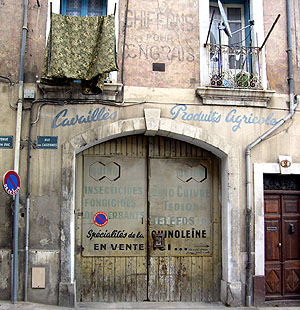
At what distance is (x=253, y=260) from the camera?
7.93 m

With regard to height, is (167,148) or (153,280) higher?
(167,148)

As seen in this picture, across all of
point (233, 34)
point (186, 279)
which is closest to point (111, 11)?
point (233, 34)

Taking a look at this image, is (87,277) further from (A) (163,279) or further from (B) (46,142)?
(B) (46,142)

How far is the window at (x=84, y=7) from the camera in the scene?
841 cm

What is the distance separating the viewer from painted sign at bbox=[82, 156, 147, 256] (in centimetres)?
820

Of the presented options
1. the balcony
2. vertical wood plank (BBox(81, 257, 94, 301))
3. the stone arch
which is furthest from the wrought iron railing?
vertical wood plank (BBox(81, 257, 94, 301))

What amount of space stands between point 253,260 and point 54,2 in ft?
21.5

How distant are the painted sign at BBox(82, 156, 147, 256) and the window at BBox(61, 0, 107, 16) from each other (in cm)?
309

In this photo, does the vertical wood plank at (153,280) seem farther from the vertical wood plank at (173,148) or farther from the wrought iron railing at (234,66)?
the wrought iron railing at (234,66)

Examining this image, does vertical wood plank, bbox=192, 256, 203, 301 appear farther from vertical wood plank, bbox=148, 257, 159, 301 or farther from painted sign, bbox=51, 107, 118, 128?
painted sign, bbox=51, 107, 118, 128

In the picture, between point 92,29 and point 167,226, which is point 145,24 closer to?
point 92,29

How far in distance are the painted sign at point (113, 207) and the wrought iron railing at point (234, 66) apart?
2.52m

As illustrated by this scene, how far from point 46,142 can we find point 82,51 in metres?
1.89

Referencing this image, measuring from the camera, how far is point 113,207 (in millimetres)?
8281
